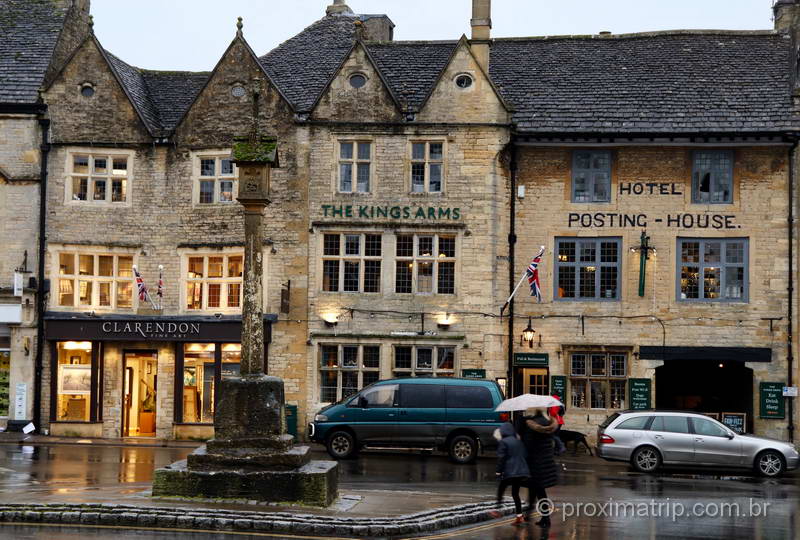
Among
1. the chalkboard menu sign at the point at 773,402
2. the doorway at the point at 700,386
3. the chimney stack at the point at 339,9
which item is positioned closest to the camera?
the chalkboard menu sign at the point at 773,402

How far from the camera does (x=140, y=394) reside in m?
31.9

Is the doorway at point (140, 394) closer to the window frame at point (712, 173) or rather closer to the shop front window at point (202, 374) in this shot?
the shop front window at point (202, 374)

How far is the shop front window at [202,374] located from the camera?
3081 cm

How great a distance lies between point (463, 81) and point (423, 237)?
4.58m

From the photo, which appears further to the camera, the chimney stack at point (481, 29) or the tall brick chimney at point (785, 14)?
the tall brick chimney at point (785, 14)

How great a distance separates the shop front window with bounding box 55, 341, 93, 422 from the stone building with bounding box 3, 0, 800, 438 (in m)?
0.07

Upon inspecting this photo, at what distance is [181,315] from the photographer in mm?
31062

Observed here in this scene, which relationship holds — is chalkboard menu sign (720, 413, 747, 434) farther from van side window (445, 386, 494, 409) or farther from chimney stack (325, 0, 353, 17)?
Answer: chimney stack (325, 0, 353, 17)

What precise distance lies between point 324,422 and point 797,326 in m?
13.5

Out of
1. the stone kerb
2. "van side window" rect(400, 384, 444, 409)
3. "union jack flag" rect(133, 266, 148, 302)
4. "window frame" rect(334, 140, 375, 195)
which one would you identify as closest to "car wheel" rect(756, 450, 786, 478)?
"van side window" rect(400, 384, 444, 409)

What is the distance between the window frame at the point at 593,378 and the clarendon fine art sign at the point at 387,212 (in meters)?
5.40

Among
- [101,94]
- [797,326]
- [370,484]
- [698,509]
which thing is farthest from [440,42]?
[698,509]

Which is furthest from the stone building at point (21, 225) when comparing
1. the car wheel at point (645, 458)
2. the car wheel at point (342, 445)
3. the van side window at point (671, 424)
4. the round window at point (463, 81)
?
the van side window at point (671, 424)

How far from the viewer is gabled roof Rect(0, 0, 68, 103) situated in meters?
31.6
